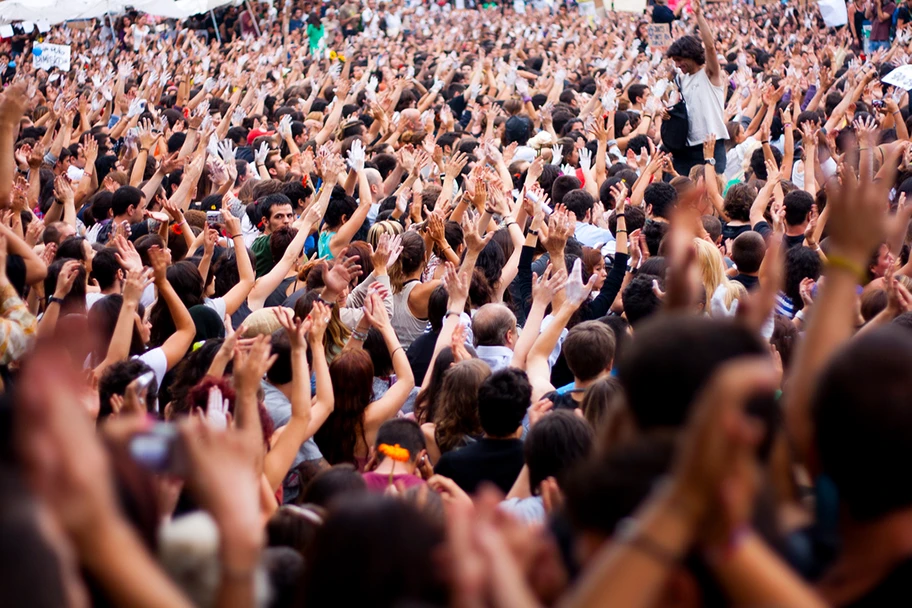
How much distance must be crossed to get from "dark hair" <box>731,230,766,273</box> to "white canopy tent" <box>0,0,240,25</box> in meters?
17.7

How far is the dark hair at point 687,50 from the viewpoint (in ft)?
30.7

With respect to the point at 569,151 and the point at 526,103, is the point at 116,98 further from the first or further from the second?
the point at 569,151

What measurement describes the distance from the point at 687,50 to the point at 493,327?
5.39 m

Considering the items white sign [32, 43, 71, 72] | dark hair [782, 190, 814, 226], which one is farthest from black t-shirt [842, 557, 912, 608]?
white sign [32, 43, 71, 72]

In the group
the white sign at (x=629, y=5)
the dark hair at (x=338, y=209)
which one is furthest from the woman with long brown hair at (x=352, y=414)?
the white sign at (x=629, y=5)

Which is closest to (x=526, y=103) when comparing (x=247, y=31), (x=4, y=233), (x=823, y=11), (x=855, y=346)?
(x=823, y=11)

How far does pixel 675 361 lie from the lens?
1.84m

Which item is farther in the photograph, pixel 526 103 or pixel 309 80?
pixel 309 80

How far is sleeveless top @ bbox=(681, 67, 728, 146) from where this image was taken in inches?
366

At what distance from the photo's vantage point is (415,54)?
73.5 feet

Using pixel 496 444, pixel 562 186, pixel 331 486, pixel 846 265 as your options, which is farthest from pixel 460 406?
pixel 562 186

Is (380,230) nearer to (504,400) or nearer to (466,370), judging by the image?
(466,370)

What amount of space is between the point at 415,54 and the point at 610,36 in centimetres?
407

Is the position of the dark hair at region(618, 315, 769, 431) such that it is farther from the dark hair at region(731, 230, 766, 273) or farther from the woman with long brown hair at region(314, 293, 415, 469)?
the dark hair at region(731, 230, 766, 273)
